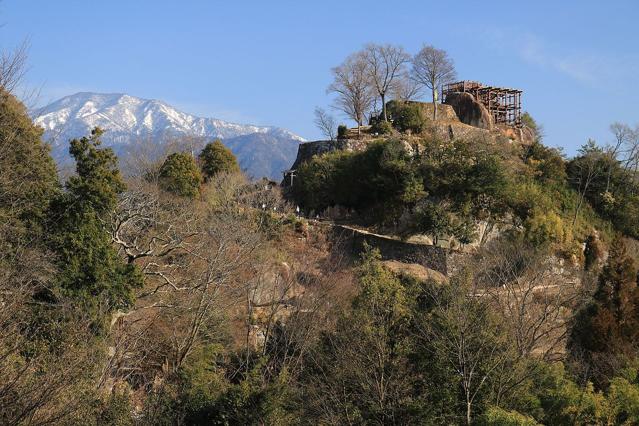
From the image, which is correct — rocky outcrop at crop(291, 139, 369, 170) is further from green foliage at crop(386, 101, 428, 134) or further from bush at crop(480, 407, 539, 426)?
bush at crop(480, 407, 539, 426)

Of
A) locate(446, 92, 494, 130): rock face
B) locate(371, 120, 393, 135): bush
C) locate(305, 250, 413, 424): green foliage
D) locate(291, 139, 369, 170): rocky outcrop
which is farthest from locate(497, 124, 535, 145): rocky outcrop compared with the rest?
locate(305, 250, 413, 424): green foliage

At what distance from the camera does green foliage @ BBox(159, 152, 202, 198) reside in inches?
1277

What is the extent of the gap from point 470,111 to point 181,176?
59.4 feet

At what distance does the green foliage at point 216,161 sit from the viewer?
3700 cm

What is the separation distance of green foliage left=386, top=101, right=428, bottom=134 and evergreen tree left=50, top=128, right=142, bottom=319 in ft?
65.6

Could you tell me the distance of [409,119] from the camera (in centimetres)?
3762

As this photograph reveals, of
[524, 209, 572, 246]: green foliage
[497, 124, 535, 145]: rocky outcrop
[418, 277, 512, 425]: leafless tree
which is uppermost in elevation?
[497, 124, 535, 145]: rocky outcrop

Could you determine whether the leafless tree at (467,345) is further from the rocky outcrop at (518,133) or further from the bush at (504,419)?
the rocky outcrop at (518,133)

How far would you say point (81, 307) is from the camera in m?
18.2

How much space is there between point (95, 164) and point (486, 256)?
16.5 meters

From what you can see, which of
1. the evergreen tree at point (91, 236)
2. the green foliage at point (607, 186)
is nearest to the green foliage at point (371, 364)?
the evergreen tree at point (91, 236)

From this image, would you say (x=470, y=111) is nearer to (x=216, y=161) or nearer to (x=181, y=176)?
(x=216, y=161)

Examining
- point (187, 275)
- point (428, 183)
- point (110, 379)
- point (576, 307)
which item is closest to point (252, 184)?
point (428, 183)

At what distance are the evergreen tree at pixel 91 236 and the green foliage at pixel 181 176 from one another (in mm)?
11329
